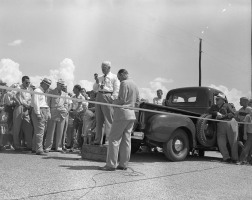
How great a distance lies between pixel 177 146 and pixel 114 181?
2.83m

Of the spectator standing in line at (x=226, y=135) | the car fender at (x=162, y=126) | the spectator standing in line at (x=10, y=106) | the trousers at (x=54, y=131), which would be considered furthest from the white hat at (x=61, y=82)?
the spectator standing in line at (x=226, y=135)

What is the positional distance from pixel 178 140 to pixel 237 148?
1544 mm

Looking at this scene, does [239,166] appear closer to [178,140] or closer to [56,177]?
[178,140]

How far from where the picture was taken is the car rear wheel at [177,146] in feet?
23.2

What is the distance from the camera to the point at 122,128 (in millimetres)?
5711

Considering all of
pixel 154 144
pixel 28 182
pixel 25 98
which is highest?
pixel 25 98

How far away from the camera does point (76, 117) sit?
916 centimetres

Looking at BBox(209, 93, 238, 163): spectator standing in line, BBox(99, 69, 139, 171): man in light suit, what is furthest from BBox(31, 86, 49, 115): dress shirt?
BBox(209, 93, 238, 163): spectator standing in line

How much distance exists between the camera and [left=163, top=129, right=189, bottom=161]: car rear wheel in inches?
278

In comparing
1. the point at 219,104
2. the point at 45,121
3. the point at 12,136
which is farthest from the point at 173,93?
the point at 12,136

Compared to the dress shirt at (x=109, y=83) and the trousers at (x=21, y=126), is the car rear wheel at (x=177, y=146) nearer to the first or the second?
the dress shirt at (x=109, y=83)

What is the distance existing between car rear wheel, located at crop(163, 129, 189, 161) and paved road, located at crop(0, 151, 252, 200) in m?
0.47

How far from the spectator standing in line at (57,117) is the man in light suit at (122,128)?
7.80 ft

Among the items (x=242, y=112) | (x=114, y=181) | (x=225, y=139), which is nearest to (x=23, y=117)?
(x=114, y=181)
